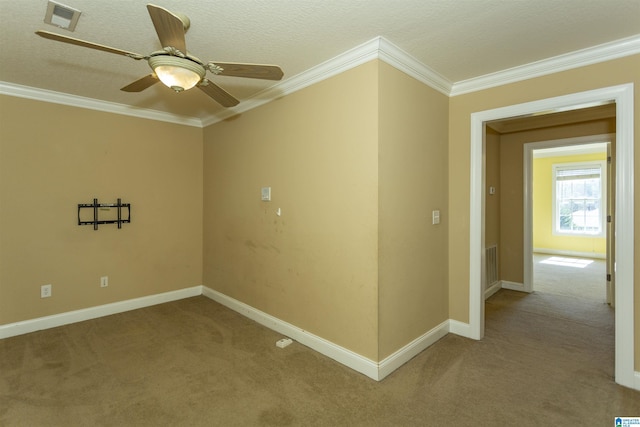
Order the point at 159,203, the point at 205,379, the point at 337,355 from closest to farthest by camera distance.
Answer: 1. the point at 205,379
2. the point at 337,355
3. the point at 159,203

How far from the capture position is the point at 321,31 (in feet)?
7.29

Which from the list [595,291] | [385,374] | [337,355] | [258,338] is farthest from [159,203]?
[595,291]

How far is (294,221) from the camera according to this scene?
3178 mm

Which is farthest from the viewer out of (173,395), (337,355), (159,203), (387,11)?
(159,203)

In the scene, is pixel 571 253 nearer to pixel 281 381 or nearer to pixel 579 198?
pixel 579 198

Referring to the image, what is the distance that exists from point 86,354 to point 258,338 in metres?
1.51

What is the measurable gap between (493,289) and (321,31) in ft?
14.2

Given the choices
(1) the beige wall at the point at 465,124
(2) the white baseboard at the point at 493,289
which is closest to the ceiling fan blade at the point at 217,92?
(1) the beige wall at the point at 465,124

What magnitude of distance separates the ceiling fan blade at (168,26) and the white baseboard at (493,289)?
4555 mm

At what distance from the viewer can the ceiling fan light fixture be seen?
1721mm

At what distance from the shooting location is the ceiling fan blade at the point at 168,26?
138 cm

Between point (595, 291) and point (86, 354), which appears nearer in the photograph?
point (86, 354)

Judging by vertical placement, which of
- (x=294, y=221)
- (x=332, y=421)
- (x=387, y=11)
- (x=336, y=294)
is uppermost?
(x=387, y=11)

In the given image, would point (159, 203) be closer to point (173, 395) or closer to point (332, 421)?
point (173, 395)
